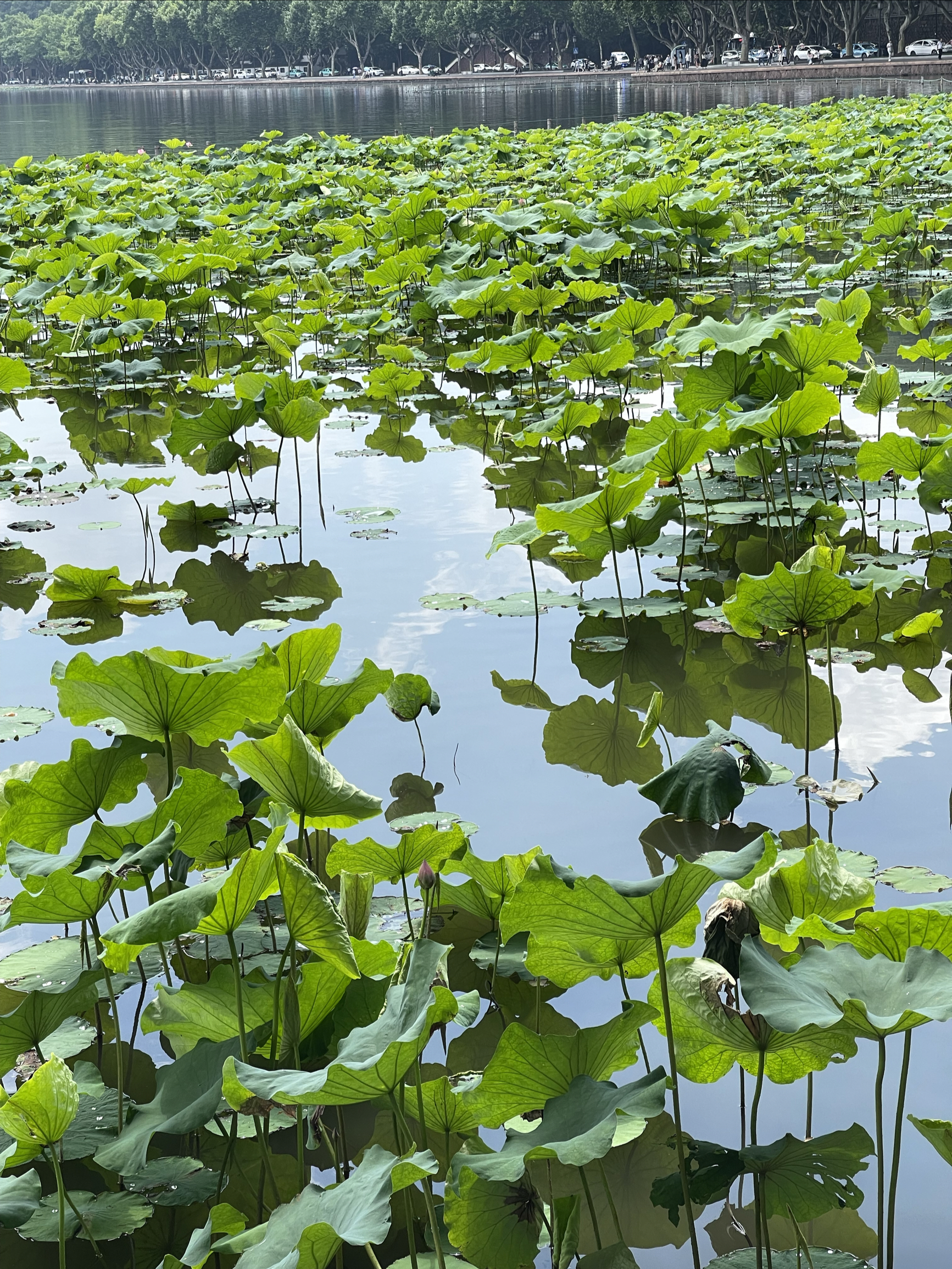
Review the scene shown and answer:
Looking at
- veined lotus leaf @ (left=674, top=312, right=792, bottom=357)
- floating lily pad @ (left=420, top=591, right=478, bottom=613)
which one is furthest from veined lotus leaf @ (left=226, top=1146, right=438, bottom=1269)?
veined lotus leaf @ (left=674, top=312, right=792, bottom=357)

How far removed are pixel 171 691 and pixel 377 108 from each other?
3708 centimetres

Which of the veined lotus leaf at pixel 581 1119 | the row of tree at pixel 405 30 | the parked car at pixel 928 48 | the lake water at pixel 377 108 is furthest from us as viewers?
the row of tree at pixel 405 30

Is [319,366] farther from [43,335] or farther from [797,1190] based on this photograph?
[797,1190]

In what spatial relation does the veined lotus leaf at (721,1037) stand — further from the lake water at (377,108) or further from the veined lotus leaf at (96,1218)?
the lake water at (377,108)

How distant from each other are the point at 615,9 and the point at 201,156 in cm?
3928

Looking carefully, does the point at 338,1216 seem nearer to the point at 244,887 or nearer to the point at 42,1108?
the point at 42,1108

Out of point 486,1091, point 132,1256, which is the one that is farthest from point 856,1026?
point 132,1256

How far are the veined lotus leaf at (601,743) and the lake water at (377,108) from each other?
20.9 meters

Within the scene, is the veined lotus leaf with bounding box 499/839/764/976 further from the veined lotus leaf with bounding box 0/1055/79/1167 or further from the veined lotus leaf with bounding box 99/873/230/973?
the veined lotus leaf with bounding box 0/1055/79/1167

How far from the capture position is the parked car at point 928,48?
39.0 metres

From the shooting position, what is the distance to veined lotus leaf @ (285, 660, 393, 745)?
5.82 ft

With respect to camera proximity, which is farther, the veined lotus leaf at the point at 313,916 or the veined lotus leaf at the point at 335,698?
the veined lotus leaf at the point at 335,698

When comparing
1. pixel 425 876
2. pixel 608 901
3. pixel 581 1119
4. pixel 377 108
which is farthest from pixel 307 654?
pixel 377 108

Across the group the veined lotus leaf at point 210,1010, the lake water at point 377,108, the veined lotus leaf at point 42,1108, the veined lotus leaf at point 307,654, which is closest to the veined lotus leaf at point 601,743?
the veined lotus leaf at point 307,654
